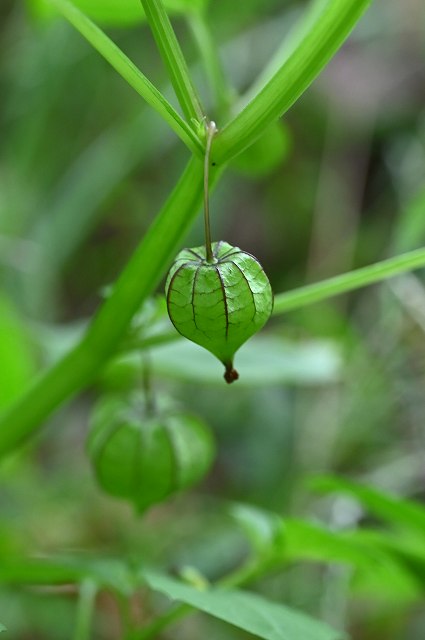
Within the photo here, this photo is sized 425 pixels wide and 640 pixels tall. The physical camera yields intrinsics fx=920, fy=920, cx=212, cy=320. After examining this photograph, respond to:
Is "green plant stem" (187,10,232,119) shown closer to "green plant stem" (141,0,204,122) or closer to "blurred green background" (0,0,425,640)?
"blurred green background" (0,0,425,640)

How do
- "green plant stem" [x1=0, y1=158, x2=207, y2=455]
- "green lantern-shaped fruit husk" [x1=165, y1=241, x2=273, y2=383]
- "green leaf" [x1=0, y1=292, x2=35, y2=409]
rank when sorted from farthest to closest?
"green leaf" [x1=0, y1=292, x2=35, y2=409] → "green plant stem" [x1=0, y1=158, x2=207, y2=455] → "green lantern-shaped fruit husk" [x1=165, y1=241, x2=273, y2=383]

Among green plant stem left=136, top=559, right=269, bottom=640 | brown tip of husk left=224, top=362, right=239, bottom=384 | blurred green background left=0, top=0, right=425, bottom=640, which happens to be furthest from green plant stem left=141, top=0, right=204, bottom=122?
green plant stem left=136, top=559, right=269, bottom=640

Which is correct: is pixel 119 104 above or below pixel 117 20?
above

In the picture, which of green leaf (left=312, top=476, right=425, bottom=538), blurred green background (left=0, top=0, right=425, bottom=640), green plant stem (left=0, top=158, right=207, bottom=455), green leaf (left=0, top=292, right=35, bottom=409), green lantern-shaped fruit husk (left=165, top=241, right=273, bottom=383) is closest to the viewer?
green lantern-shaped fruit husk (left=165, top=241, right=273, bottom=383)

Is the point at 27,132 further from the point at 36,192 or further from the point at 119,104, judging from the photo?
the point at 119,104

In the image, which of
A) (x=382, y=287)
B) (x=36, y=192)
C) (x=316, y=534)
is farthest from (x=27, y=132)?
(x=316, y=534)

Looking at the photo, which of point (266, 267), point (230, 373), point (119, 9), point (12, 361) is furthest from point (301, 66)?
point (266, 267)

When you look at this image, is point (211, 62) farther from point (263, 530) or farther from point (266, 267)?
point (266, 267)
